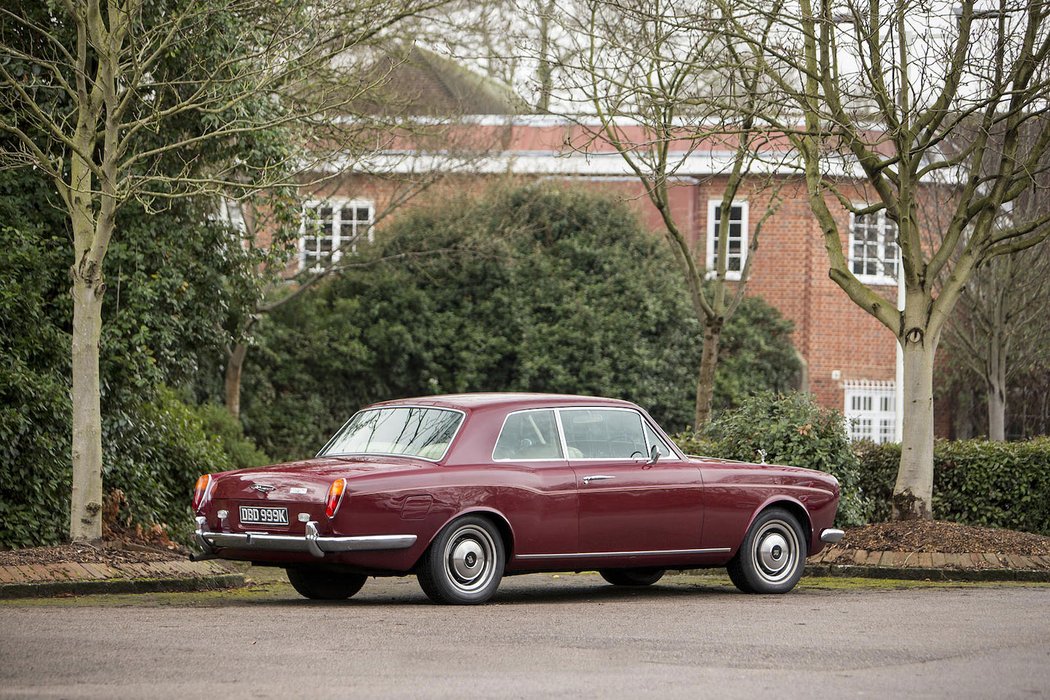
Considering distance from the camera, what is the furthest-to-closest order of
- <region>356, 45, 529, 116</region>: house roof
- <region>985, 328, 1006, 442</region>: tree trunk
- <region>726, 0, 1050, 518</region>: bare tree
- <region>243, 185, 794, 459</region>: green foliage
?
<region>243, 185, 794, 459</region>: green foliage < <region>985, 328, 1006, 442</region>: tree trunk < <region>356, 45, 529, 116</region>: house roof < <region>726, 0, 1050, 518</region>: bare tree

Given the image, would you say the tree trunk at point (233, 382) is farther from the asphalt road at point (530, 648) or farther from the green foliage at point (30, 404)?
the asphalt road at point (530, 648)

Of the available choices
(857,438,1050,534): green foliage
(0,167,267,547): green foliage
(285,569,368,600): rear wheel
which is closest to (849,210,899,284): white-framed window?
(857,438,1050,534): green foliage

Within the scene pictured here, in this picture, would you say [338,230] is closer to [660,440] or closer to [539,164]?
[539,164]

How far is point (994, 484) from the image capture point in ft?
52.2

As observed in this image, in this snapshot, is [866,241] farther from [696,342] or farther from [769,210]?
[769,210]

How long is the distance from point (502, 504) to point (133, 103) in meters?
7.47

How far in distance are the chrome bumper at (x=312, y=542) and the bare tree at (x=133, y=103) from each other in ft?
9.26

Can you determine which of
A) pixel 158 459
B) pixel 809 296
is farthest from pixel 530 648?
pixel 809 296

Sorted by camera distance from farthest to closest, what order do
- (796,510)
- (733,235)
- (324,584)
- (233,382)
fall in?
(733,235) → (233,382) → (796,510) → (324,584)

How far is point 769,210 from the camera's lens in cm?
1838

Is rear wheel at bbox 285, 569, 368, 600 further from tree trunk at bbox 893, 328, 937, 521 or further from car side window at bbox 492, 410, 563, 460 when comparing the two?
tree trunk at bbox 893, 328, 937, 521

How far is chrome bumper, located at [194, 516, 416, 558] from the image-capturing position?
31.2 feet

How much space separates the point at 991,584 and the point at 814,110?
451 cm

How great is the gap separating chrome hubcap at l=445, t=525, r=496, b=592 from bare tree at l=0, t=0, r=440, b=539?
12.5ft
